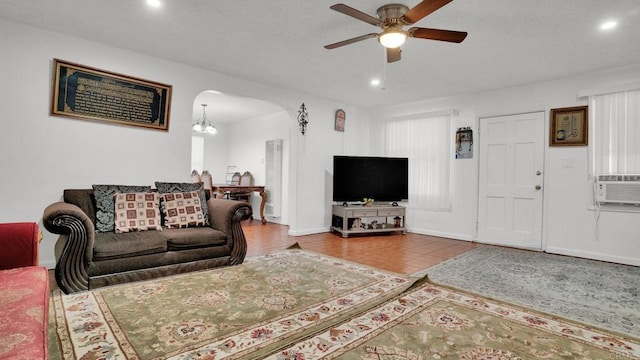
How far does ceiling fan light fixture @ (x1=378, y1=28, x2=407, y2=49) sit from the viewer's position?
8.81 ft

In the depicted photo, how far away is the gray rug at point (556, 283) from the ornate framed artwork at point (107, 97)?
3546 mm

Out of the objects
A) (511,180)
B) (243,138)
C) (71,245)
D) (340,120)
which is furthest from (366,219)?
(71,245)

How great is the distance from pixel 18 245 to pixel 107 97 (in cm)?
214

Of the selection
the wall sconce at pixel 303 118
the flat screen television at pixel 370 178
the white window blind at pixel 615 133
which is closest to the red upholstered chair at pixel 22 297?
the wall sconce at pixel 303 118

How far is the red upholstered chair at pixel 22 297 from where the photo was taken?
1.01 m

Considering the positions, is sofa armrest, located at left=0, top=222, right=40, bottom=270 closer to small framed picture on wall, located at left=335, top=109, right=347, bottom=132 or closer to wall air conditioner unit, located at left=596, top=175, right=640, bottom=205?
small framed picture on wall, located at left=335, top=109, right=347, bottom=132

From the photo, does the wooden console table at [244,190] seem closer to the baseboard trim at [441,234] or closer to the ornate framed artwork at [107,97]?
the ornate framed artwork at [107,97]

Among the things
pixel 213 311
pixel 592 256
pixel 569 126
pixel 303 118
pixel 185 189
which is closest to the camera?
pixel 213 311

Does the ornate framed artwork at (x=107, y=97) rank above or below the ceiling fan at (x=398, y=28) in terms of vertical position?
below

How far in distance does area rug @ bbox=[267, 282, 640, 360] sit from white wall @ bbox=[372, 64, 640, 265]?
2717 millimetres

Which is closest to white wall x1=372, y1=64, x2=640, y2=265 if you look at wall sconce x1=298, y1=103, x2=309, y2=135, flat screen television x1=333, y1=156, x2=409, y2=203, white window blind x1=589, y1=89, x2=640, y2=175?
white window blind x1=589, y1=89, x2=640, y2=175

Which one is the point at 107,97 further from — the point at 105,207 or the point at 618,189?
the point at 618,189

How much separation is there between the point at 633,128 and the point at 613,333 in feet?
10.3

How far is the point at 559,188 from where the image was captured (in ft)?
14.6
